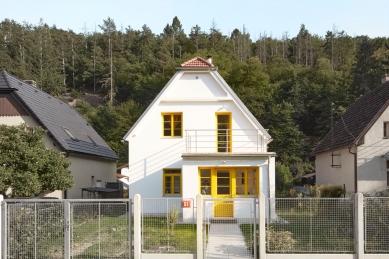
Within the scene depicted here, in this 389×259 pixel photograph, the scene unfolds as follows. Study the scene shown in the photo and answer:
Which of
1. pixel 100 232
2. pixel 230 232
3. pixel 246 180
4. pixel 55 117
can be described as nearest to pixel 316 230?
pixel 230 232

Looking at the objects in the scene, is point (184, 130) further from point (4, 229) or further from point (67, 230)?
point (4, 229)

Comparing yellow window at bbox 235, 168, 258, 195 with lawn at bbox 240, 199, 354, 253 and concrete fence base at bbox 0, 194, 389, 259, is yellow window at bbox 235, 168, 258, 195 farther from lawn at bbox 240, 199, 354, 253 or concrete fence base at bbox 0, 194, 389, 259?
concrete fence base at bbox 0, 194, 389, 259

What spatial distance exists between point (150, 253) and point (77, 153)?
13.5 metres

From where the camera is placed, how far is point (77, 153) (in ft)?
81.1

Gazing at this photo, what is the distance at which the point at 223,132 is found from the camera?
846 inches

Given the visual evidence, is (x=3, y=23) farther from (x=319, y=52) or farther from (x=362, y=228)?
(x=362, y=228)

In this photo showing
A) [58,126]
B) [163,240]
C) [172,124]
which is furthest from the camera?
[58,126]

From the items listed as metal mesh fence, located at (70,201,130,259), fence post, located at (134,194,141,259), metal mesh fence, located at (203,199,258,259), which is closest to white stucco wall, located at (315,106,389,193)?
metal mesh fence, located at (203,199,258,259)

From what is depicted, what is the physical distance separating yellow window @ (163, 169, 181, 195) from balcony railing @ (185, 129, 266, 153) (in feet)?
4.32

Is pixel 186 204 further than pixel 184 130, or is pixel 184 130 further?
pixel 184 130

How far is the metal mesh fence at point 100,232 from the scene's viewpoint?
12.6 metres

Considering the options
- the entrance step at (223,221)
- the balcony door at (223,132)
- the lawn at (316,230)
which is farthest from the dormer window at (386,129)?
the lawn at (316,230)

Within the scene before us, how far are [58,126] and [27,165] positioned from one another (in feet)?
27.6

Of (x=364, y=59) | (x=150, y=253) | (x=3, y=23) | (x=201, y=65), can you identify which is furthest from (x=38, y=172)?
(x=3, y=23)
